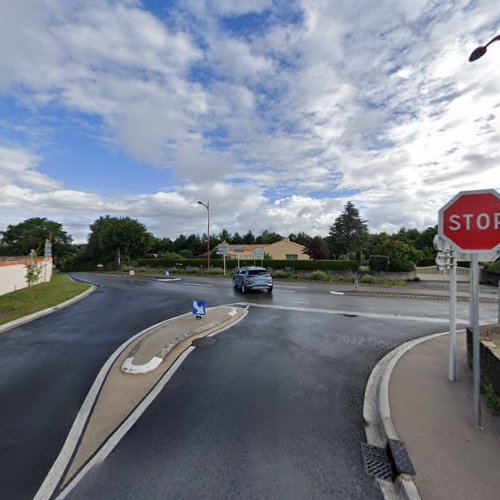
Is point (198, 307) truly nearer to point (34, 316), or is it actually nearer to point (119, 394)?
point (119, 394)

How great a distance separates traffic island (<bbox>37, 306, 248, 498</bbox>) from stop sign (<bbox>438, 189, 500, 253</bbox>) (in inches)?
203

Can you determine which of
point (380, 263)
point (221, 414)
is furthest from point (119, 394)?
point (380, 263)

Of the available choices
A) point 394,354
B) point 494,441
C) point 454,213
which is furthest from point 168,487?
point 394,354

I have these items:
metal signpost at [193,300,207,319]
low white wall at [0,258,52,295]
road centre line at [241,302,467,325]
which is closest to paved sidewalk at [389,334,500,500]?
road centre line at [241,302,467,325]

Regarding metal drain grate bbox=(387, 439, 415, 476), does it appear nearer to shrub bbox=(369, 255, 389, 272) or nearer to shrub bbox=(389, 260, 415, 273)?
shrub bbox=(369, 255, 389, 272)

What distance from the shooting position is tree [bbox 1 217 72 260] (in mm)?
74188

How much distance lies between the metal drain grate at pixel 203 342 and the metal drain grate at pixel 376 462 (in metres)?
4.75

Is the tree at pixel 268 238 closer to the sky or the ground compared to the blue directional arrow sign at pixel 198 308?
closer to the sky

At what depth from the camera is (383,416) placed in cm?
401

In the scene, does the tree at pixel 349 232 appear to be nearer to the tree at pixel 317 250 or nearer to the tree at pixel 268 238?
the tree at pixel 317 250

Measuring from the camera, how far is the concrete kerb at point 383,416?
2.82 meters

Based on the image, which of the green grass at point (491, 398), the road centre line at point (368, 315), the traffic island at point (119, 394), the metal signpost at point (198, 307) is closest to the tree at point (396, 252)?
the road centre line at point (368, 315)

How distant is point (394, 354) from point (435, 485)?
13.5 feet

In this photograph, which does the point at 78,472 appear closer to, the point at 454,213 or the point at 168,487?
the point at 168,487
